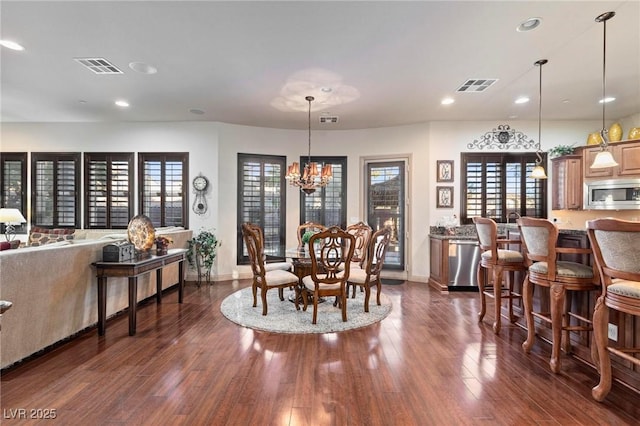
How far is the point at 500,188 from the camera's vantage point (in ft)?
18.7

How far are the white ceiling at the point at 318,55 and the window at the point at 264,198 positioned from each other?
121cm

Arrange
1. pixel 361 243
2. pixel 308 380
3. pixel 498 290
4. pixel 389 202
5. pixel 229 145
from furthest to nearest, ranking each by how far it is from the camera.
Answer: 1. pixel 389 202
2. pixel 229 145
3. pixel 361 243
4. pixel 498 290
5. pixel 308 380

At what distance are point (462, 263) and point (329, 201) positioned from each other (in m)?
2.77

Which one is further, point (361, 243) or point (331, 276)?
point (361, 243)

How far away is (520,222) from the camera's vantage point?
2.76 m

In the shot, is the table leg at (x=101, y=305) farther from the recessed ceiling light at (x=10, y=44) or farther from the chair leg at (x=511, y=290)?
the chair leg at (x=511, y=290)

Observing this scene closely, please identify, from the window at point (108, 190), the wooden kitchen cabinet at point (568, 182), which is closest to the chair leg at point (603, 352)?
the wooden kitchen cabinet at point (568, 182)

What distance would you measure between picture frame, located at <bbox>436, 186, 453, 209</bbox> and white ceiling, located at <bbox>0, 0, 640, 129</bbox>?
1.38m

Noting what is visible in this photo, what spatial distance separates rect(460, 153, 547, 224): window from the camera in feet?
18.6

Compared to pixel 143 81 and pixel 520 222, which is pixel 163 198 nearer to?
pixel 143 81

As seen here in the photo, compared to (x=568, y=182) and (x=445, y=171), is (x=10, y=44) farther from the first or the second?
(x=568, y=182)

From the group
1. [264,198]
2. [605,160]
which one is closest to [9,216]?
[264,198]

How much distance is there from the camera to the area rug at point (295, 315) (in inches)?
132

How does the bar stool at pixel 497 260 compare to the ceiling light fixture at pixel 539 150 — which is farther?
the ceiling light fixture at pixel 539 150
